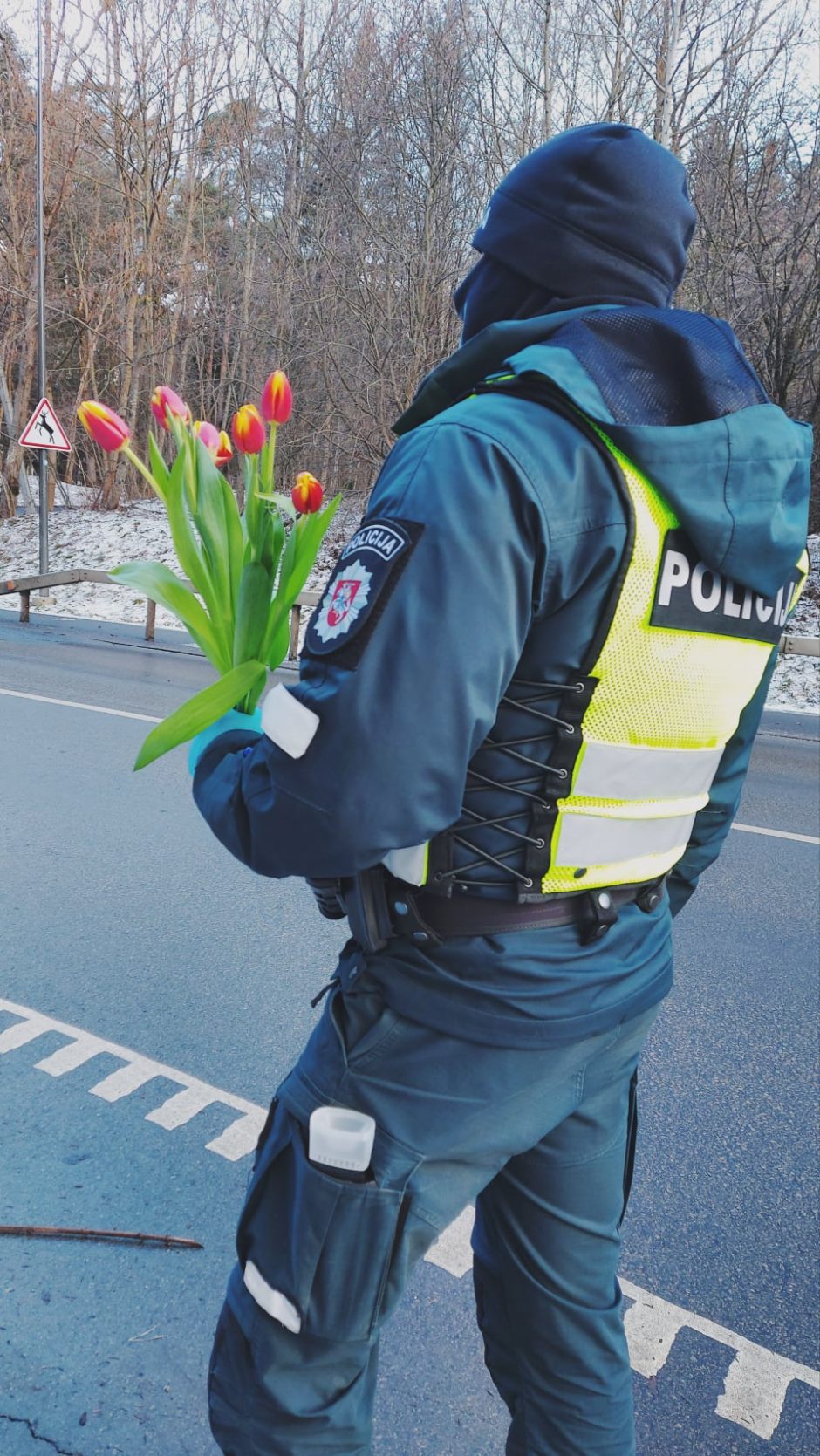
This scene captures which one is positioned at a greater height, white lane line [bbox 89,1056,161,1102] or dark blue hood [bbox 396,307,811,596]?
dark blue hood [bbox 396,307,811,596]

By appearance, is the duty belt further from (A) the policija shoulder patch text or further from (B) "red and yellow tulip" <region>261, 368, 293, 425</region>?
(B) "red and yellow tulip" <region>261, 368, 293, 425</region>

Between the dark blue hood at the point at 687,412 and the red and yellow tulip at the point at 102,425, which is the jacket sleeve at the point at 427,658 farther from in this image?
the red and yellow tulip at the point at 102,425

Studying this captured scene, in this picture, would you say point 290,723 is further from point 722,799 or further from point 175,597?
point 722,799

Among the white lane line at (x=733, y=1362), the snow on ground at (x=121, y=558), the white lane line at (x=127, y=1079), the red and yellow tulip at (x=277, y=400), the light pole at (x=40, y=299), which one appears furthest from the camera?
the light pole at (x=40, y=299)

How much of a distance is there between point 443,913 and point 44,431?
1295 cm

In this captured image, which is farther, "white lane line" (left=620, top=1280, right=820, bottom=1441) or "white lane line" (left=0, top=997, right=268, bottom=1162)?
"white lane line" (left=0, top=997, right=268, bottom=1162)

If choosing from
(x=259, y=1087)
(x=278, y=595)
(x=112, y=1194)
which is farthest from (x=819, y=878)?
(x=278, y=595)

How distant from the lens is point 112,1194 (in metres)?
2.50

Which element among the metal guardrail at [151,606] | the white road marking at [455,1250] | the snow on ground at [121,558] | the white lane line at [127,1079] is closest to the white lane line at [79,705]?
the metal guardrail at [151,606]

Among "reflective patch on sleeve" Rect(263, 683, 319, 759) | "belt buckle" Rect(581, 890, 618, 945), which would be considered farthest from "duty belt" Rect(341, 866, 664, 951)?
"reflective patch on sleeve" Rect(263, 683, 319, 759)

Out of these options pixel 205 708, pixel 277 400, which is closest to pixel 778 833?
pixel 277 400

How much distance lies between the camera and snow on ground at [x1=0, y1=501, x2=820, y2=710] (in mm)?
12078

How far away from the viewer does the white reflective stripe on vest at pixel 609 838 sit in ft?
4.38

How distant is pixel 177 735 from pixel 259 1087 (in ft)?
5.68
